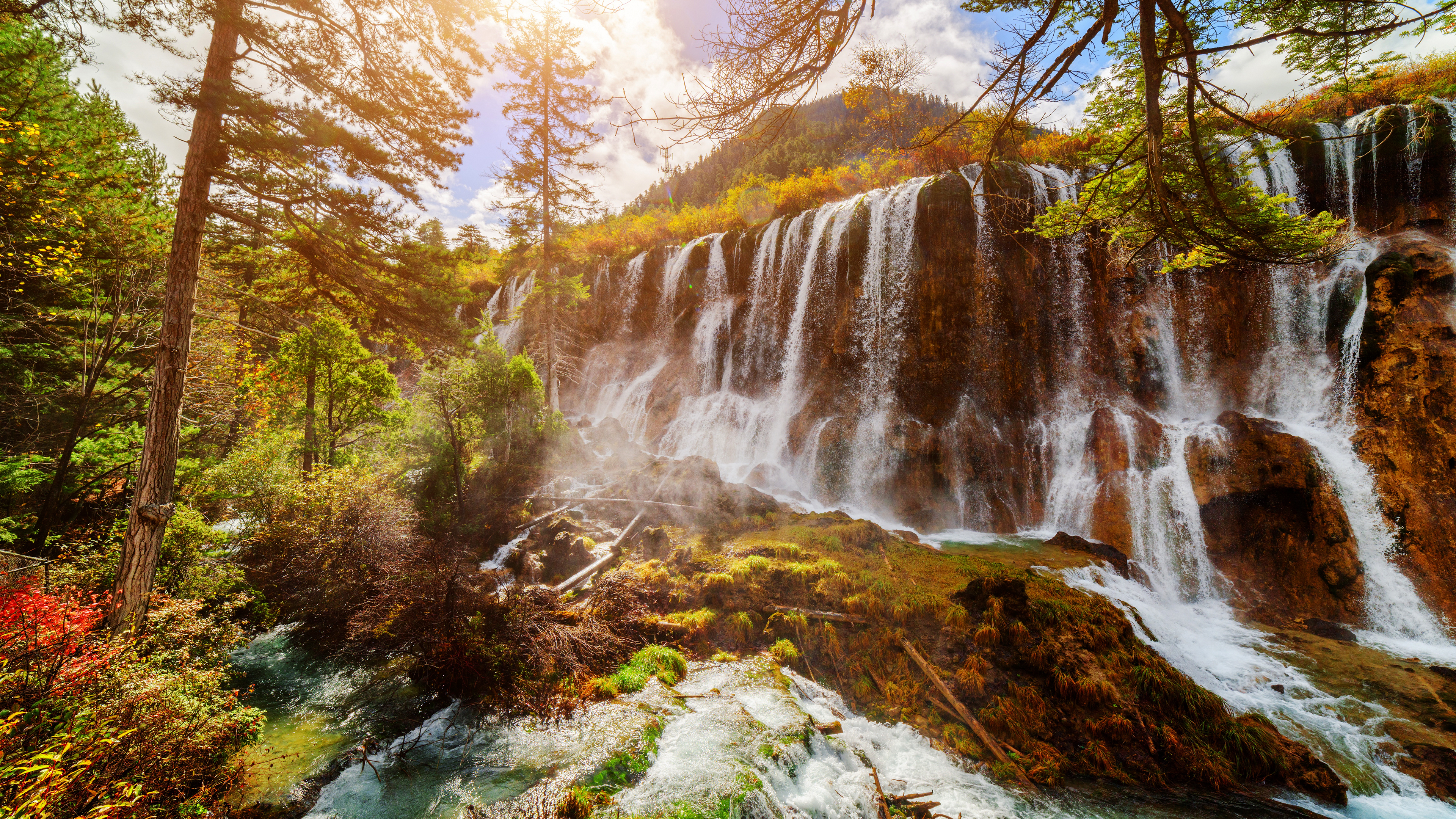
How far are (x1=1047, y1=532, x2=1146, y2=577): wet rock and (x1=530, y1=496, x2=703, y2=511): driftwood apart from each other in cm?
867

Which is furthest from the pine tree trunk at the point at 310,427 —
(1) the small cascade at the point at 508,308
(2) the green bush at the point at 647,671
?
(1) the small cascade at the point at 508,308

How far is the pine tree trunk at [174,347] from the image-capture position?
16.2 feet

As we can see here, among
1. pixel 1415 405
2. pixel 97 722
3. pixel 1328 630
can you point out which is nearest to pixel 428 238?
pixel 97 722

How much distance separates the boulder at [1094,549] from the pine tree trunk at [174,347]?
1506cm

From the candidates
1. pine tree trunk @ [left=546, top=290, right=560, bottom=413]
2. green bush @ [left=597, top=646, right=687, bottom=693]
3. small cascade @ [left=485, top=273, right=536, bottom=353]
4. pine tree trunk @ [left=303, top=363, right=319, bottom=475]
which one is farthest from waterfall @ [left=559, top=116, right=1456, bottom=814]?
small cascade @ [left=485, top=273, right=536, bottom=353]

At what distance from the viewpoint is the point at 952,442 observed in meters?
14.9

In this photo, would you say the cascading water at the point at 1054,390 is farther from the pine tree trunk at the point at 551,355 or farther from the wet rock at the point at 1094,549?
the pine tree trunk at the point at 551,355

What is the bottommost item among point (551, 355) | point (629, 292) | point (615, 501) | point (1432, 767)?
point (1432, 767)

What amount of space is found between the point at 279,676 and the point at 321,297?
552 cm

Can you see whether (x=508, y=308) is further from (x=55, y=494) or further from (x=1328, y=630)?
(x=1328, y=630)

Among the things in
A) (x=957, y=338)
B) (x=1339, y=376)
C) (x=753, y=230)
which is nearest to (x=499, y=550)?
(x=957, y=338)

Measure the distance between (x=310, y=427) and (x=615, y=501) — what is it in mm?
9203

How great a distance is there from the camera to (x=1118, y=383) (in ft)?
47.4

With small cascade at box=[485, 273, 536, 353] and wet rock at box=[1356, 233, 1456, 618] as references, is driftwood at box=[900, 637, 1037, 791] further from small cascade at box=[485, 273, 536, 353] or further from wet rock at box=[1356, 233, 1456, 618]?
small cascade at box=[485, 273, 536, 353]
